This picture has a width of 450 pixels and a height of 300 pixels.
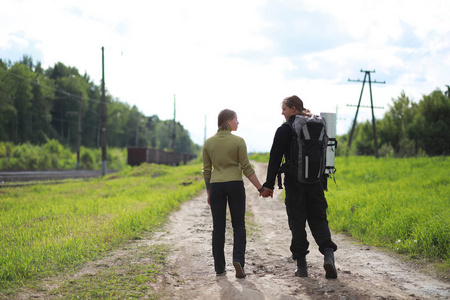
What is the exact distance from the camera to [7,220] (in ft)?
29.4

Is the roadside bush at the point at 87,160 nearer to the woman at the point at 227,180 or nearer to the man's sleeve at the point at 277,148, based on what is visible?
the woman at the point at 227,180

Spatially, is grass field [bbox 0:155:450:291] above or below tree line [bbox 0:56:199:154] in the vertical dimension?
below

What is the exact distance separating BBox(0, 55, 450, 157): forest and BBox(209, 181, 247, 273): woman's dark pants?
94.9 ft

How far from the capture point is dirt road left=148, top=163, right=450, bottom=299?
13.1 feet

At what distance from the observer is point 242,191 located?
470 cm

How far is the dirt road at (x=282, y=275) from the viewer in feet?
13.1

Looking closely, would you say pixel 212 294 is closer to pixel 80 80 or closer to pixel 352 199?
pixel 352 199

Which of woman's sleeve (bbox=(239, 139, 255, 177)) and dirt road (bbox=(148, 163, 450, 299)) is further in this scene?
woman's sleeve (bbox=(239, 139, 255, 177))

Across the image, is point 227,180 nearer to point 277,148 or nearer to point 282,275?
point 277,148

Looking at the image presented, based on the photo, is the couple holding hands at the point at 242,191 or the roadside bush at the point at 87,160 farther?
the roadside bush at the point at 87,160

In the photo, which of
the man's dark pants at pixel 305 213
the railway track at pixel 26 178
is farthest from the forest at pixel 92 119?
the man's dark pants at pixel 305 213

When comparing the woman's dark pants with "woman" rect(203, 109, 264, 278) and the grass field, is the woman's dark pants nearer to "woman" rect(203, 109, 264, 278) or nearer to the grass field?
"woman" rect(203, 109, 264, 278)

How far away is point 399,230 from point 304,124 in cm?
333

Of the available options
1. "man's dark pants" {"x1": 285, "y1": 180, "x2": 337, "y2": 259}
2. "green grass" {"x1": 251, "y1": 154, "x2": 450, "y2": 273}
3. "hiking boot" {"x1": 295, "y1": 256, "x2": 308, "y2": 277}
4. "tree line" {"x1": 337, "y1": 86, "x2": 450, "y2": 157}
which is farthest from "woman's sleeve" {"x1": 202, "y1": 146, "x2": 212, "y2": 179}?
"tree line" {"x1": 337, "y1": 86, "x2": 450, "y2": 157}
